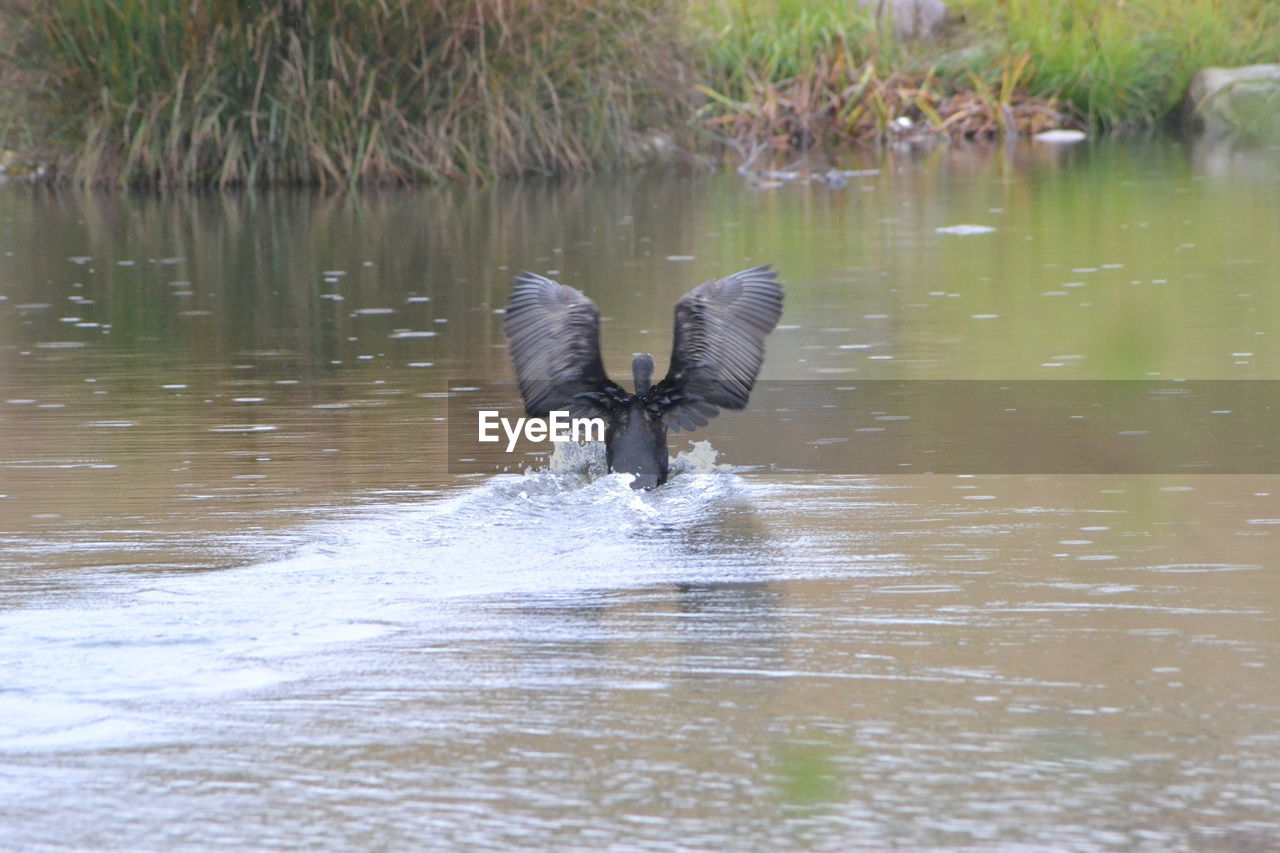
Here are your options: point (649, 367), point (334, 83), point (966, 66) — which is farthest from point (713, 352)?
point (966, 66)

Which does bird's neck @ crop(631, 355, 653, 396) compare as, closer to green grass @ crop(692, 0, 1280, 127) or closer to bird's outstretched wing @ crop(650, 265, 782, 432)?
bird's outstretched wing @ crop(650, 265, 782, 432)

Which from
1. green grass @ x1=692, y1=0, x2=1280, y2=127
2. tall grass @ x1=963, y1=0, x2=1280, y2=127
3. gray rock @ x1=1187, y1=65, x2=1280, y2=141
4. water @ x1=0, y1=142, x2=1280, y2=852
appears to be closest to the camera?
water @ x1=0, y1=142, x2=1280, y2=852

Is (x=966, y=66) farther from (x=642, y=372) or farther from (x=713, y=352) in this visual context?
(x=642, y=372)

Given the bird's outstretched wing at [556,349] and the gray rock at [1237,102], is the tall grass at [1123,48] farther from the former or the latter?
the bird's outstretched wing at [556,349]

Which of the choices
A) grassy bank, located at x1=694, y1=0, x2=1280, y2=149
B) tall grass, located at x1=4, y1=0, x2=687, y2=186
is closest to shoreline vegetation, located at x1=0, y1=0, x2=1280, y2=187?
tall grass, located at x1=4, y1=0, x2=687, y2=186

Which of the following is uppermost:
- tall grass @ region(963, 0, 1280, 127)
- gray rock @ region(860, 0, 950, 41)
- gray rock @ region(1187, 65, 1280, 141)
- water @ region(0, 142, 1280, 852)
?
gray rock @ region(860, 0, 950, 41)

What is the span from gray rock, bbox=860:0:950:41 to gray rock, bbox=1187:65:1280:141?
374 cm

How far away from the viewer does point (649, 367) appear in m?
5.84

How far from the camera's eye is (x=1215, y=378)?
7410 millimetres

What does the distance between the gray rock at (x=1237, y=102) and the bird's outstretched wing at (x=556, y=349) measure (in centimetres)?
1847

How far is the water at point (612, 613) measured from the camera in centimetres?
327

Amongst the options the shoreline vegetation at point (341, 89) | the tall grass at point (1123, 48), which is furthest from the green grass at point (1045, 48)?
the shoreline vegetation at point (341, 89)

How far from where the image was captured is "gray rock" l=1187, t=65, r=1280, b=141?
23.1m

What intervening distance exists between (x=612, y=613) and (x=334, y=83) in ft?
45.1
